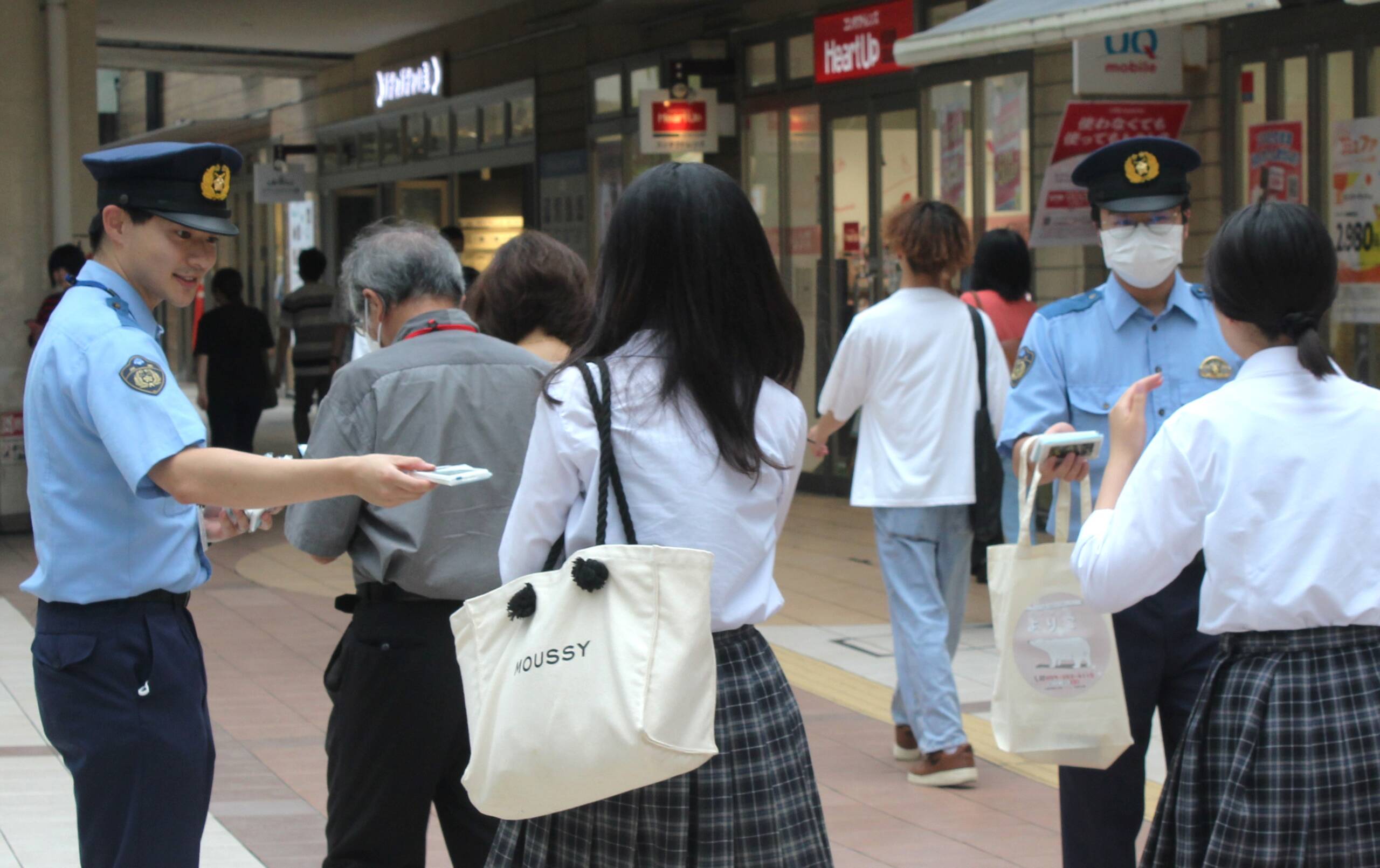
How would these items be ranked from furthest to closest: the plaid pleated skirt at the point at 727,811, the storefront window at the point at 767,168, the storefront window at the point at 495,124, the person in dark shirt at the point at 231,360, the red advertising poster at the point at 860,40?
the storefront window at the point at 495,124 → the storefront window at the point at 767,168 → the person in dark shirt at the point at 231,360 → the red advertising poster at the point at 860,40 → the plaid pleated skirt at the point at 727,811

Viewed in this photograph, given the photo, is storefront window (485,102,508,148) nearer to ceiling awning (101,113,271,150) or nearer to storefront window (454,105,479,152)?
storefront window (454,105,479,152)

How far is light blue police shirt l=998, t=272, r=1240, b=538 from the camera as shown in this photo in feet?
12.6

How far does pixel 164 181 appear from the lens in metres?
2.92

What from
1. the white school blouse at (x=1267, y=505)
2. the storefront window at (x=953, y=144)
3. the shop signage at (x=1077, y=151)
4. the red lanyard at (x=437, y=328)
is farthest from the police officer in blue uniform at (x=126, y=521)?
the storefront window at (x=953, y=144)

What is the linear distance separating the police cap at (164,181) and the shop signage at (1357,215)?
302 inches

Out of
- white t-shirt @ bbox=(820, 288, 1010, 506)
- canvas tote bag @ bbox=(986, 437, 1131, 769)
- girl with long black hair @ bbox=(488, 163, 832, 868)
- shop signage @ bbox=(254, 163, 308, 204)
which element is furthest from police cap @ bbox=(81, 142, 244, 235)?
shop signage @ bbox=(254, 163, 308, 204)

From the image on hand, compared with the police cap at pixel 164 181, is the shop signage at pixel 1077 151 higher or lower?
higher

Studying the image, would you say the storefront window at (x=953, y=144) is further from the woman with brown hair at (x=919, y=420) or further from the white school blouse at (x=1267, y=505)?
the white school blouse at (x=1267, y=505)

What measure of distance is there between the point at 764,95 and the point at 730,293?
40.2ft

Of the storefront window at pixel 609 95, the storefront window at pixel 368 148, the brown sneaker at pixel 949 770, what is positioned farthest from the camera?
the storefront window at pixel 368 148

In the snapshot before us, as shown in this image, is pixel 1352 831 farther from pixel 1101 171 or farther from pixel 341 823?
pixel 341 823

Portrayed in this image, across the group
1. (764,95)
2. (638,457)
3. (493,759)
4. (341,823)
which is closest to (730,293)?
(638,457)

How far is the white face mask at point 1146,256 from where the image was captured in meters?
3.83

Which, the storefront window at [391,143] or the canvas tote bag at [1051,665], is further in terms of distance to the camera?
the storefront window at [391,143]
